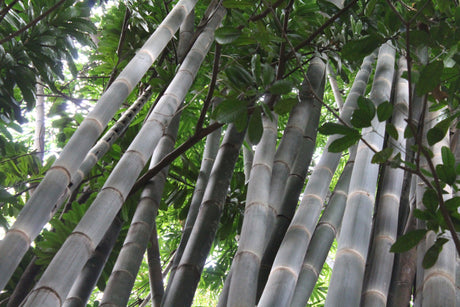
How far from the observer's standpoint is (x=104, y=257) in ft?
5.97

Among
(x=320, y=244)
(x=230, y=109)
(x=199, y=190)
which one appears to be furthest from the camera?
(x=199, y=190)

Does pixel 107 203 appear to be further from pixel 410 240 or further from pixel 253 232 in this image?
pixel 410 240

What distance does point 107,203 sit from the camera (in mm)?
1315

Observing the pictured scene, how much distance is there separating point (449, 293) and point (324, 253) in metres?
0.43

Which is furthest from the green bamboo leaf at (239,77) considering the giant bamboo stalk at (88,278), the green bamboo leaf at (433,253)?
the giant bamboo stalk at (88,278)

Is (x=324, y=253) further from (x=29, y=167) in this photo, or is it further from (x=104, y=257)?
(x=29, y=167)

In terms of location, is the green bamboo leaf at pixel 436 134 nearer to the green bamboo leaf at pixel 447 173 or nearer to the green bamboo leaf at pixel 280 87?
the green bamboo leaf at pixel 447 173

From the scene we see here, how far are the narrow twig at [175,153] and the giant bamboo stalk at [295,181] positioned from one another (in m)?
0.32

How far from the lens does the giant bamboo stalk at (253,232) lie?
4.28ft

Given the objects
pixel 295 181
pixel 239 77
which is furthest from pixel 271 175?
pixel 239 77

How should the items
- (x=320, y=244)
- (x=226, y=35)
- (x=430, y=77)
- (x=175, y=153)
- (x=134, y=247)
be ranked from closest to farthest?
(x=430, y=77)
(x=226, y=35)
(x=320, y=244)
(x=134, y=247)
(x=175, y=153)

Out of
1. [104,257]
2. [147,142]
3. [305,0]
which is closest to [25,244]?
[147,142]

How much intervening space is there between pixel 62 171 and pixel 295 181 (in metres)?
0.83

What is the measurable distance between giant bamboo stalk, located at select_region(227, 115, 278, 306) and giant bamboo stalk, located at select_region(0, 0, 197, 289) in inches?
17.6
